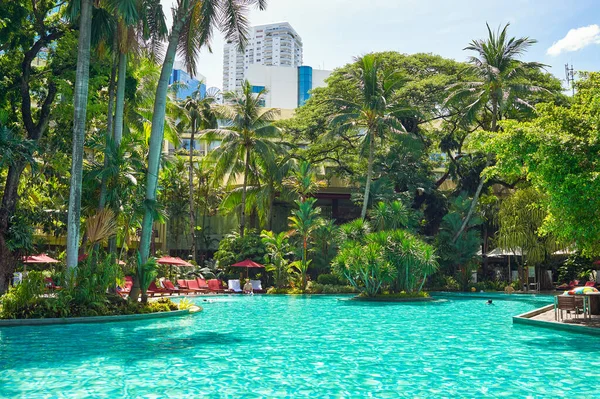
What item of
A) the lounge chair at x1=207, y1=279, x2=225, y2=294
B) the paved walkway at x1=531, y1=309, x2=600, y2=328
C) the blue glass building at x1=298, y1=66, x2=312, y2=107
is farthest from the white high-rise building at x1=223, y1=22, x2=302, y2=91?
the paved walkway at x1=531, y1=309, x2=600, y2=328

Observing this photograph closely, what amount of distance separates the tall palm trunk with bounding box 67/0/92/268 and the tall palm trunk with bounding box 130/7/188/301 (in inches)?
87.8

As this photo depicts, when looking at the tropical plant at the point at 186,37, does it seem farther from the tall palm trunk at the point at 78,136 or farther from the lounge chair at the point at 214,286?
the lounge chair at the point at 214,286

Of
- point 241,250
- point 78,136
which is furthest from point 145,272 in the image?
point 241,250

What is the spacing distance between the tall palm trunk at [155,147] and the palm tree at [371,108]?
14.3 meters

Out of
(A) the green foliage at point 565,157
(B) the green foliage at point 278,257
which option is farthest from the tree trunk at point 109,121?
(B) the green foliage at point 278,257

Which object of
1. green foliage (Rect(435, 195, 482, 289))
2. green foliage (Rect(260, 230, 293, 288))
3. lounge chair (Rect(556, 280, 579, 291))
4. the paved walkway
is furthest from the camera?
green foliage (Rect(435, 195, 482, 289))

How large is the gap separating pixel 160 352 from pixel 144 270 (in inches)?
277

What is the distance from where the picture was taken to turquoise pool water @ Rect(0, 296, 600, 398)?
24.9 feet

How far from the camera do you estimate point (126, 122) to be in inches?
971

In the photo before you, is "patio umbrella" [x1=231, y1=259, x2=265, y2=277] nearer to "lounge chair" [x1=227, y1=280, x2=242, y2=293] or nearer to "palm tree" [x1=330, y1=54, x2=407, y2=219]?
"lounge chair" [x1=227, y1=280, x2=242, y2=293]

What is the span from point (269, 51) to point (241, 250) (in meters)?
157

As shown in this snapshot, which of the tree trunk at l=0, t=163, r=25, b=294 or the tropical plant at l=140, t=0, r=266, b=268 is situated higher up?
the tropical plant at l=140, t=0, r=266, b=268

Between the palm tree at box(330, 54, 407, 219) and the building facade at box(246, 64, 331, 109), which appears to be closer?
the palm tree at box(330, 54, 407, 219)

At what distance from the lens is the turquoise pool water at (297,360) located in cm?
759
